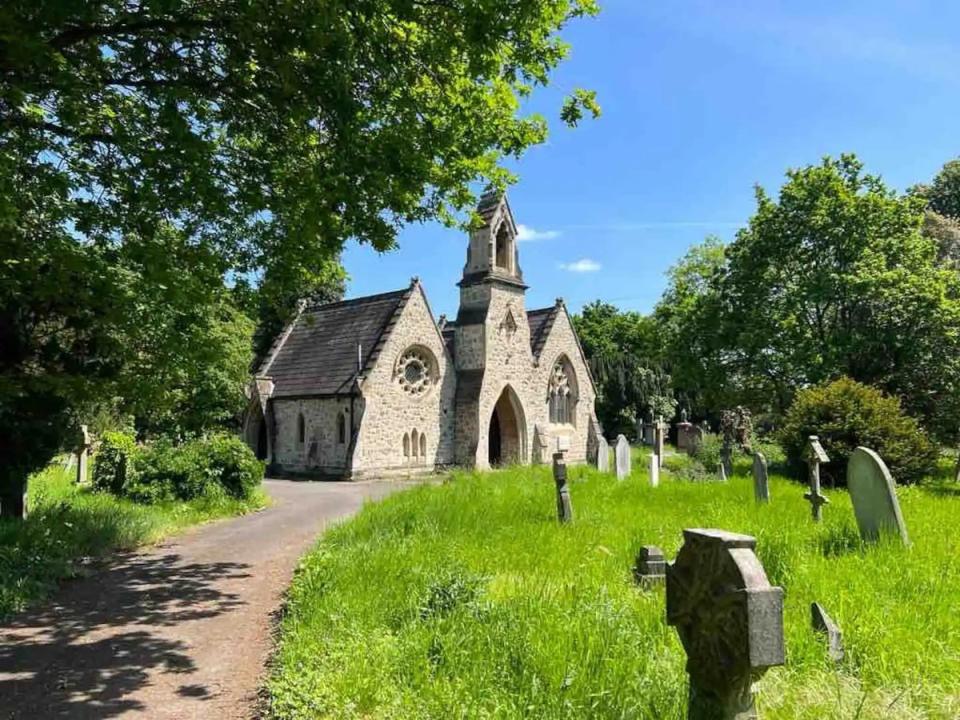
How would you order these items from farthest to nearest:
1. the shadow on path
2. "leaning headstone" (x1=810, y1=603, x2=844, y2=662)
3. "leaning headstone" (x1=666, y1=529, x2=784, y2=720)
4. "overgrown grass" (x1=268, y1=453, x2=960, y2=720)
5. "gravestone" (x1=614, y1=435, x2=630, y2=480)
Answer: "gravestone" (x1=614, y1=435, x2=630, y2=480) → the shadow on path → "leaning headstone" (x1=810, y1=603, x2=844, y2=662) → "overgrown grass" (x1=268, y1=453, x2=960, y2=720) → "leaning headstone" (x1=666, y1=529, x2=784, y2=720)

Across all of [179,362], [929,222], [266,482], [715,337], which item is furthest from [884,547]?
[929,222]

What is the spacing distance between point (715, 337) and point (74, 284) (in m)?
19.9

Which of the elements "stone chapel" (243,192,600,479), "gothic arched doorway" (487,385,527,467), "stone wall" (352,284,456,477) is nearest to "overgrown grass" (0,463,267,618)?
"stone wall" (352,284,456,477)

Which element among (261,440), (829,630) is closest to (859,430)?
(829,630)

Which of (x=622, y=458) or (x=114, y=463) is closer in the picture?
(x=114, y=463)

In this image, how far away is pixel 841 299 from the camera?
20.8m

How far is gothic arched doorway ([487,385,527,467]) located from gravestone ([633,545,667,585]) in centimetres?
2168

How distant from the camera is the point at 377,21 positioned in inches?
241

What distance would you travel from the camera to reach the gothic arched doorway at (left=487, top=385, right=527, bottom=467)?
95.1 feet

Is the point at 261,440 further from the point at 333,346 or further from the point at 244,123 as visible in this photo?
the point at 244,123

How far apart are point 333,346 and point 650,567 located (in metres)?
22.4

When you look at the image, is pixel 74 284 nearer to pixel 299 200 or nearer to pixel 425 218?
pixel 299 200

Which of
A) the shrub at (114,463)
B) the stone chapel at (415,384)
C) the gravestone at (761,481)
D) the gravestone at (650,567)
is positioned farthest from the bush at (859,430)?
the shrub at (114,463)

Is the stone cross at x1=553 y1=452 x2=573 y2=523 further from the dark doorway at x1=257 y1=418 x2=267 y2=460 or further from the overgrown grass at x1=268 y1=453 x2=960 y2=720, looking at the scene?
the dark doorway at x1=257 y1=418 x2=267 y2=460
